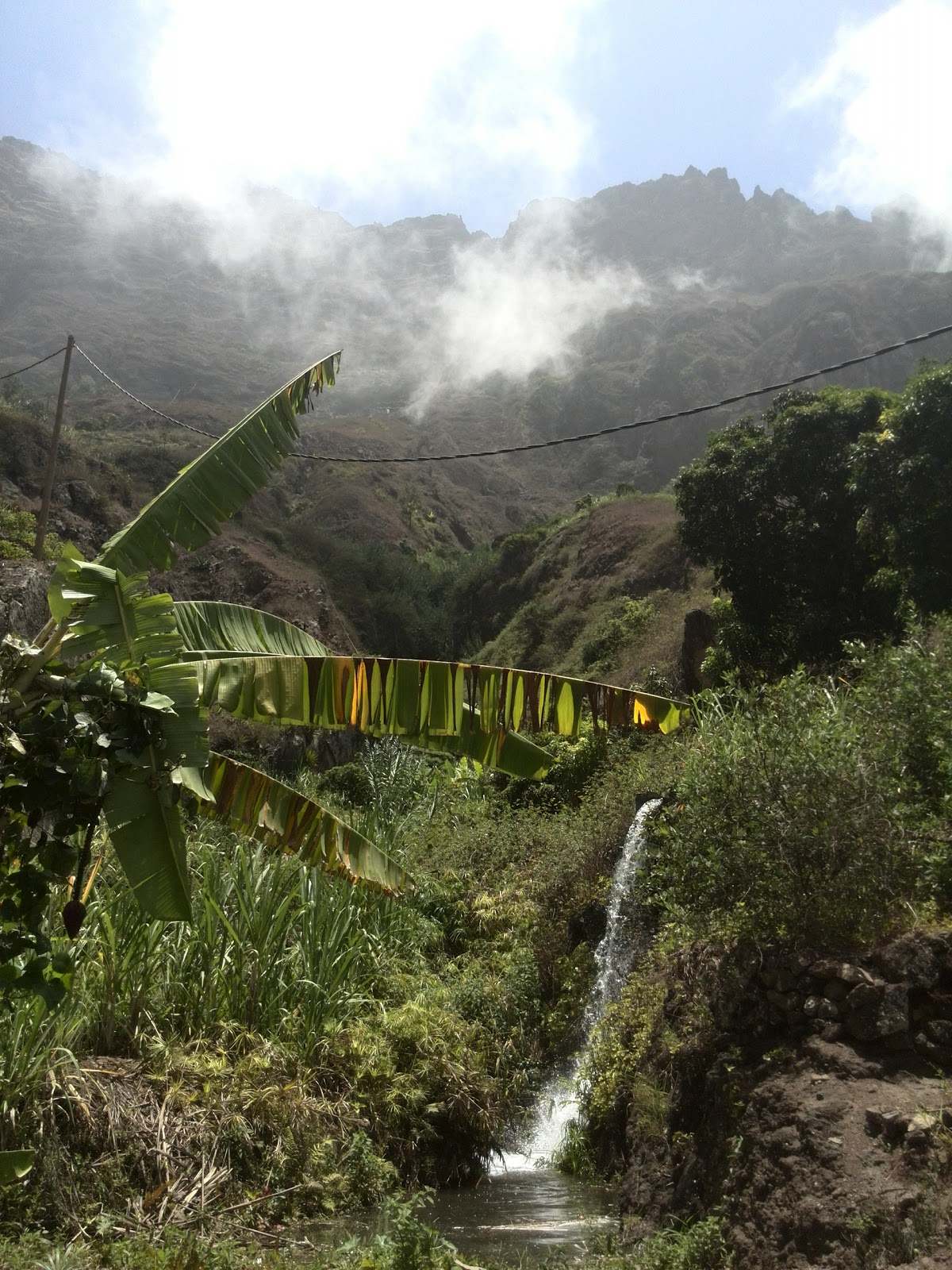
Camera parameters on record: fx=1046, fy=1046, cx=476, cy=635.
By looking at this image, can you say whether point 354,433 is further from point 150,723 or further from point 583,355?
point 150,723

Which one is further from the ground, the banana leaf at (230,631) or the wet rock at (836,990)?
the banana leaf at (230,631)

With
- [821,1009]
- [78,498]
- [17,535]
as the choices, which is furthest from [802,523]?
[78,498]

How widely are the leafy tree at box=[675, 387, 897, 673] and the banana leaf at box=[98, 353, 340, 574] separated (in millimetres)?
15253

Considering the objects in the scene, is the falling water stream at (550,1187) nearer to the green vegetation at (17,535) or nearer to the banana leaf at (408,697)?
the banana leaf at (408,697)

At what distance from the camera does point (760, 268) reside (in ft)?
490

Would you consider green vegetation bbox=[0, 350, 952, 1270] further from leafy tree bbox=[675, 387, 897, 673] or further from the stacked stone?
leafy tree bbox=[675, 387, 897, 673]

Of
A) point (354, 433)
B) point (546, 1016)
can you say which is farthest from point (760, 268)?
point (546, 1016)

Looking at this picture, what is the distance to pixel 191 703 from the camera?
502cm

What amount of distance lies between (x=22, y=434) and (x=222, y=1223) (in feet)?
95.1

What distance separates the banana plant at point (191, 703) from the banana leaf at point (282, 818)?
0.01 m

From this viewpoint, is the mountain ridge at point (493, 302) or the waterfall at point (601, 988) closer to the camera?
the waterfall at point (601, 988)

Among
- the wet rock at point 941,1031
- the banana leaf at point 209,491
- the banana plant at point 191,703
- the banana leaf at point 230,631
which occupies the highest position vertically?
the banana leaf at point 209,491

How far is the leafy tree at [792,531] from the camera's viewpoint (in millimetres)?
20906

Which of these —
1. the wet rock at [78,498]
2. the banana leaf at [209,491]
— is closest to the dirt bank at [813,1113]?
the banana leaf at [209,491]
